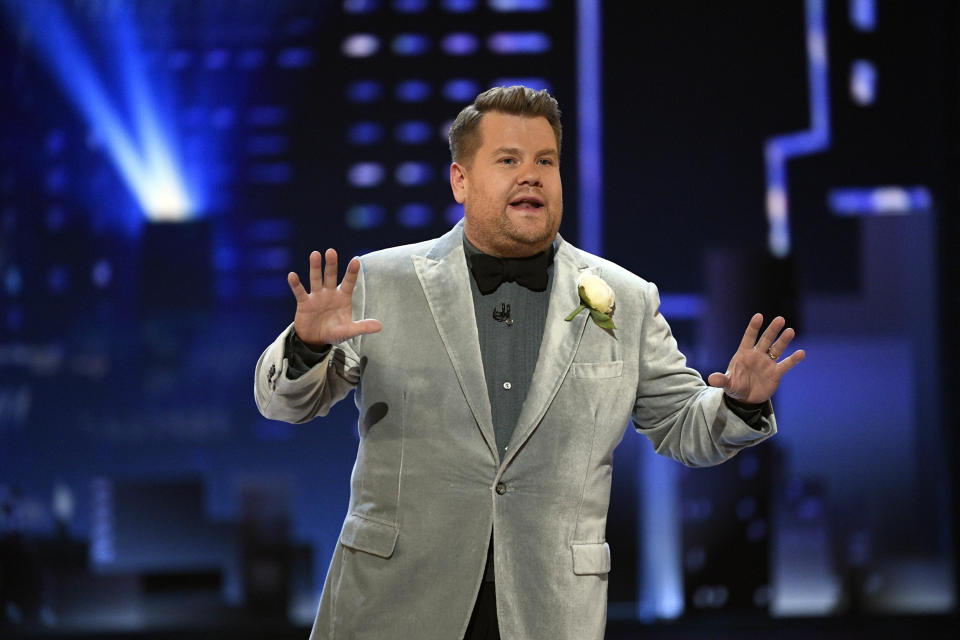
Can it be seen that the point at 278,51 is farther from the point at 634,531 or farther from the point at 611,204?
the point at 634,531

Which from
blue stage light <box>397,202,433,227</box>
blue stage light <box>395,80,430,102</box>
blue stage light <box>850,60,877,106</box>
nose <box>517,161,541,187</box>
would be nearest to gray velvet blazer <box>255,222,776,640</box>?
nose <box>517,161,541,187</box>

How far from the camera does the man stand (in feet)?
6.48

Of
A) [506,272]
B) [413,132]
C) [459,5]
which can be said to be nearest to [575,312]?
[506,272]

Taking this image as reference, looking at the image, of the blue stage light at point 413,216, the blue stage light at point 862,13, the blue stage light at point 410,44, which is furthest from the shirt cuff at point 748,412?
the blue stage light at point 862,13

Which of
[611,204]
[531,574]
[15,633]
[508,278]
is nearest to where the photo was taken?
[531,574]

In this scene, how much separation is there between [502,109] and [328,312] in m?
0.59

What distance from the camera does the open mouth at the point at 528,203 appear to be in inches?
85.2

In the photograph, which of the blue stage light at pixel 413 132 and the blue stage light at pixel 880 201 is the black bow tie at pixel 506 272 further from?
the blue stage light at pixel 880 201

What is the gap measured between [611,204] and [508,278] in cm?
279

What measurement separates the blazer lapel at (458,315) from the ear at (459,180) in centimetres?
9

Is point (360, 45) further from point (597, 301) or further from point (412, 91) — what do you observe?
point (597, 301)

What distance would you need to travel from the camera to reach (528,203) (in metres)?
2.17

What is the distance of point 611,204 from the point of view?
489 cm

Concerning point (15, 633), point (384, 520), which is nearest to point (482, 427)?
point (384, 520)
